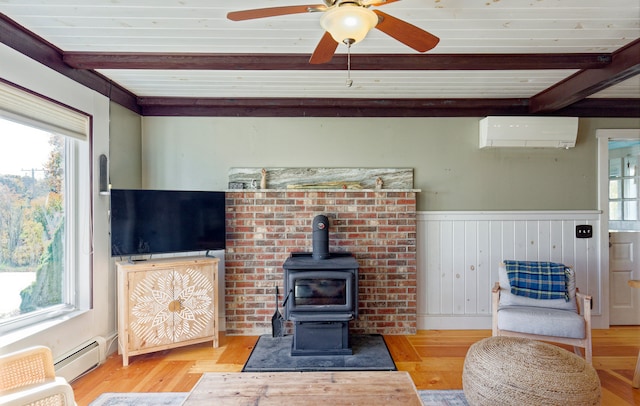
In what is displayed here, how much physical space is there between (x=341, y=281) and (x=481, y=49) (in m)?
2.03

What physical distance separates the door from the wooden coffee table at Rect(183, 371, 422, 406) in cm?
312

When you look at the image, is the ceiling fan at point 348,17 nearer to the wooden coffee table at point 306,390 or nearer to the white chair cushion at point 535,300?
the wooden coffee table at point 306,390

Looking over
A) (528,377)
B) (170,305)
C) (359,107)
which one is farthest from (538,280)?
(170,305)

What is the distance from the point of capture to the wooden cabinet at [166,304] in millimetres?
2691

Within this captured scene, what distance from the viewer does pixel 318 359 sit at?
2.74 meters

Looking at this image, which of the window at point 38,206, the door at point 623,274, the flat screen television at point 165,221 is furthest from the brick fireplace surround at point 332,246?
the door at point 623,274

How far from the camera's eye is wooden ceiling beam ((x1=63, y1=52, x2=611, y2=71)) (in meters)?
2.37

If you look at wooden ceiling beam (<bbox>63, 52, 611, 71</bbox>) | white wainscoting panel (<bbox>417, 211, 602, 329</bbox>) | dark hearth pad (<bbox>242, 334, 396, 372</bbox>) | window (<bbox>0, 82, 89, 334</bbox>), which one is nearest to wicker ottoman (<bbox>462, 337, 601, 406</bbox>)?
dark hearth pad (<bbox>242, 334, 396, 372</bbox>)

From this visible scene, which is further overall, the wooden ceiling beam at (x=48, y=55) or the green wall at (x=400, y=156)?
the green wall at (x=400, y=156)

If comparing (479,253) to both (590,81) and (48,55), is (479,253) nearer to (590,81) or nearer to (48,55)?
(590,81)

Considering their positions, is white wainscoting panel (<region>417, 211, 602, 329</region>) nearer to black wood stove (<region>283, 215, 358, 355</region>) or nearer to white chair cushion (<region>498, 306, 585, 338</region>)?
white chair cushion (<region>498, 306, 585, 338</region>)

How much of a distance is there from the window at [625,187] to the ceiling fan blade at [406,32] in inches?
133

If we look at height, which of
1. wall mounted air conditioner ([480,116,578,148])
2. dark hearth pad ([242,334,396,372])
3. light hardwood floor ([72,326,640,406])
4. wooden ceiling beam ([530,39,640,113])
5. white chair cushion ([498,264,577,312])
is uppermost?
Result: wooden ceiling beam ([530,39,640,113])

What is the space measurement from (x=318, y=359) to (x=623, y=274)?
132 inches
